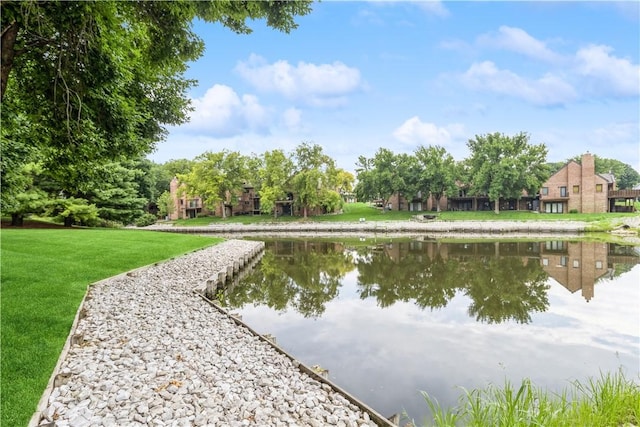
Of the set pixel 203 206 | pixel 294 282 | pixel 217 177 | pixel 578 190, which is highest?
pixel 217 177

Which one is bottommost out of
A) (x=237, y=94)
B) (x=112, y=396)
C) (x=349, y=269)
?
(x=349, y=269)

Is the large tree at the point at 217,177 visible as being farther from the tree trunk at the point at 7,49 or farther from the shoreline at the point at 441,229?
the tree trunk at the point at 7,49

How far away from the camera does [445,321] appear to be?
8.76 meters

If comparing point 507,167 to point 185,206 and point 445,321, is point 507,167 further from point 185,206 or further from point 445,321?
point 185,206

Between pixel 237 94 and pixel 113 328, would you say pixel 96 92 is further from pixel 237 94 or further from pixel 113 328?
pixel 237 94

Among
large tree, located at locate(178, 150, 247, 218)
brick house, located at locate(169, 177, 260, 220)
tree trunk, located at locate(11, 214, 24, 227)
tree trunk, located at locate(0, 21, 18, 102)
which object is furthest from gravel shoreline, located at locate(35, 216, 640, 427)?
brick house, located at locate(169, 177, 260, 220)

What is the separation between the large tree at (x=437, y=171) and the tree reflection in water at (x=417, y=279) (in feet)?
98.5

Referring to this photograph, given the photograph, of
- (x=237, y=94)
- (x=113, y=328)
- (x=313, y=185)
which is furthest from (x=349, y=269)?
(x=313, y=185)

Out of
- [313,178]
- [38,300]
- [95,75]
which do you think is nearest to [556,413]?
[95,75]

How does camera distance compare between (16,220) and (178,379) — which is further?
(16,220)

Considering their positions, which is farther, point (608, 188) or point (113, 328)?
point (608, 188)

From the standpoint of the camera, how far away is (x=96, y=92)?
6.42 m

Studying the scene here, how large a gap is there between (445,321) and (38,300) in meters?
9.10

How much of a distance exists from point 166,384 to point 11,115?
Result: 20.4 feet
